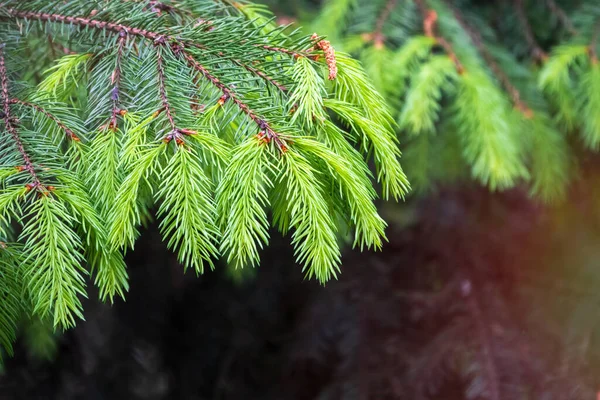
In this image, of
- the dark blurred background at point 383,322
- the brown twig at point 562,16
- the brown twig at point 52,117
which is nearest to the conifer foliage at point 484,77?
the brown twig at point 562,16

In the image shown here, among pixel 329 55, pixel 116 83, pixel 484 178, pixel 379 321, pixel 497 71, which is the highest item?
pixel 329 55

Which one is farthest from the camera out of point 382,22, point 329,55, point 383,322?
point 383,322

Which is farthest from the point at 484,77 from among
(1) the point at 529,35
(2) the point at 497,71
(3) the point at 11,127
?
(3) the point at 11,127

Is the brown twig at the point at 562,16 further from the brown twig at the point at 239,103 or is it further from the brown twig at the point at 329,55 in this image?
the brown twig at the point at 239,103

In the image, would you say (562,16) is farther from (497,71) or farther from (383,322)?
(383,322)

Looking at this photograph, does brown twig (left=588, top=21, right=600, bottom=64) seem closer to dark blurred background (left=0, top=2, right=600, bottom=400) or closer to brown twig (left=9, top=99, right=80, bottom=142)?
dark blurred background (left=0, top=2, right=600, bottom=400)

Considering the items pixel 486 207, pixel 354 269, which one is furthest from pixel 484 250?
pixel 354 269
